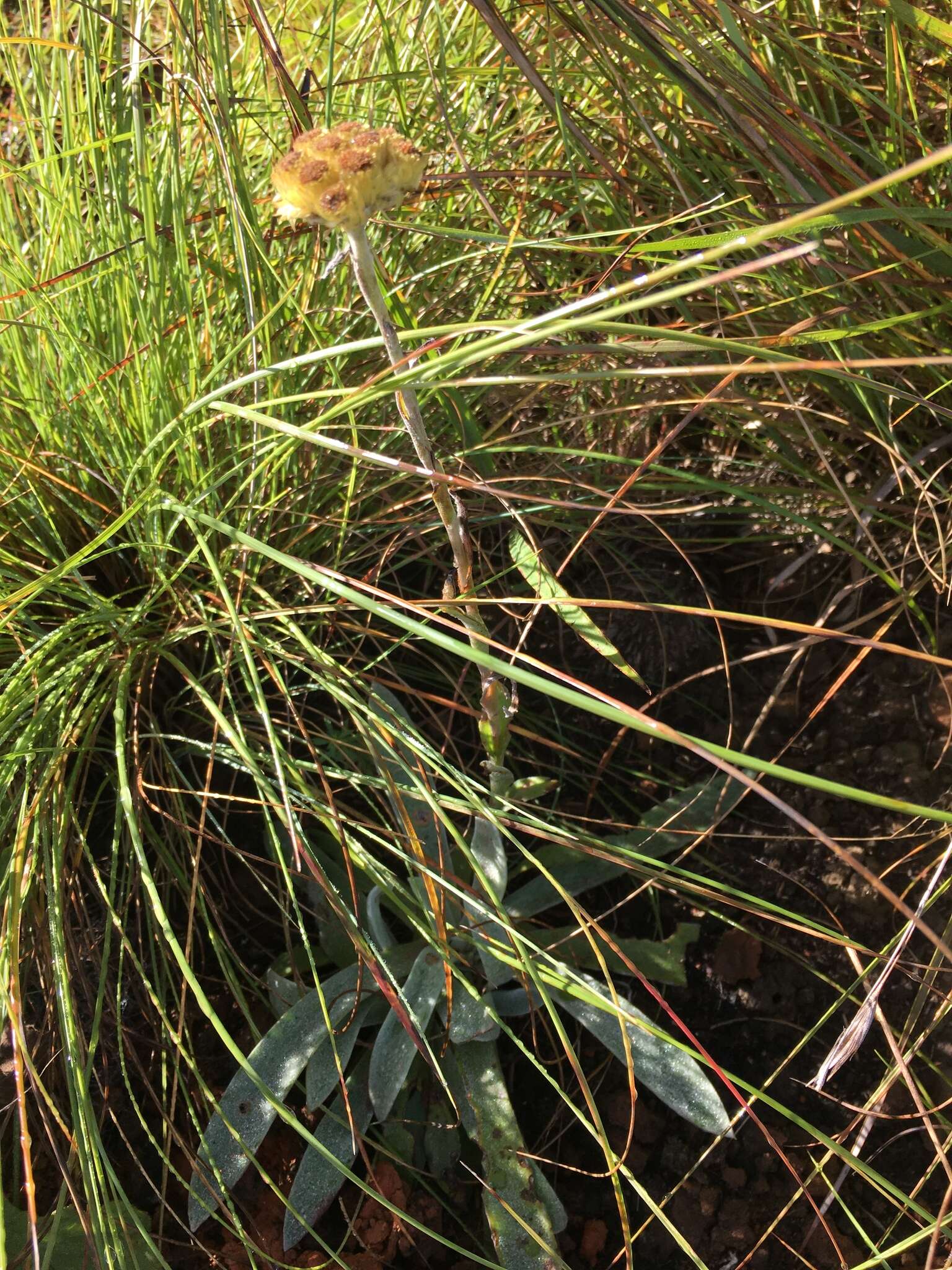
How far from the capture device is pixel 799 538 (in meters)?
1.23

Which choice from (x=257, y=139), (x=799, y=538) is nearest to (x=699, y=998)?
(x=799, y=538)

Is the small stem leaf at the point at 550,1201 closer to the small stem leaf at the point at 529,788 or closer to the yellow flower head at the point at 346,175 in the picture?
the small stem leaf at the point at 529,788

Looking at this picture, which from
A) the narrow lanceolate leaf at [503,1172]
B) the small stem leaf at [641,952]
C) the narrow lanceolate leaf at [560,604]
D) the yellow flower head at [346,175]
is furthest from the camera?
the small stem leaf at [641,952]

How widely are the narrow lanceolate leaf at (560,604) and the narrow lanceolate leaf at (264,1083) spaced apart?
40 centimetres

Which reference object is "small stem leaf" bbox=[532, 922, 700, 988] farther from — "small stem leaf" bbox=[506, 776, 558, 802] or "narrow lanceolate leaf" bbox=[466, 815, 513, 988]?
"small stem leaf" bbox=[506, 776, 558, 802]

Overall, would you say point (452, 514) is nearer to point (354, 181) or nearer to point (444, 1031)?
point (354, 181)

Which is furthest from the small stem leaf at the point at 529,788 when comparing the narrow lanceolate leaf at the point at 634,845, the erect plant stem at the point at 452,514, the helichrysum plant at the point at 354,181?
the helichrysum plant at the point at 354,181

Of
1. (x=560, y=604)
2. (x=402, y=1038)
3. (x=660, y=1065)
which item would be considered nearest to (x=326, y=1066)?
(x=402, y=1038)

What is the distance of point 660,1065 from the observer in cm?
91

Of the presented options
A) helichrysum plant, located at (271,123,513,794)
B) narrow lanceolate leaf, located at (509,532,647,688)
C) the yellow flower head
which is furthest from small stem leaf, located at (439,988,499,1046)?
the yellow flower head

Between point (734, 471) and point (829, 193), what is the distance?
0.45 m

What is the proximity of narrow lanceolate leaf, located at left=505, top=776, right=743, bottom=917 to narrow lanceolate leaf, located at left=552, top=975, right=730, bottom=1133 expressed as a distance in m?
0.10

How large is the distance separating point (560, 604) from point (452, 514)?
0.09 metres

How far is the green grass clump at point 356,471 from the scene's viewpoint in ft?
2.90
